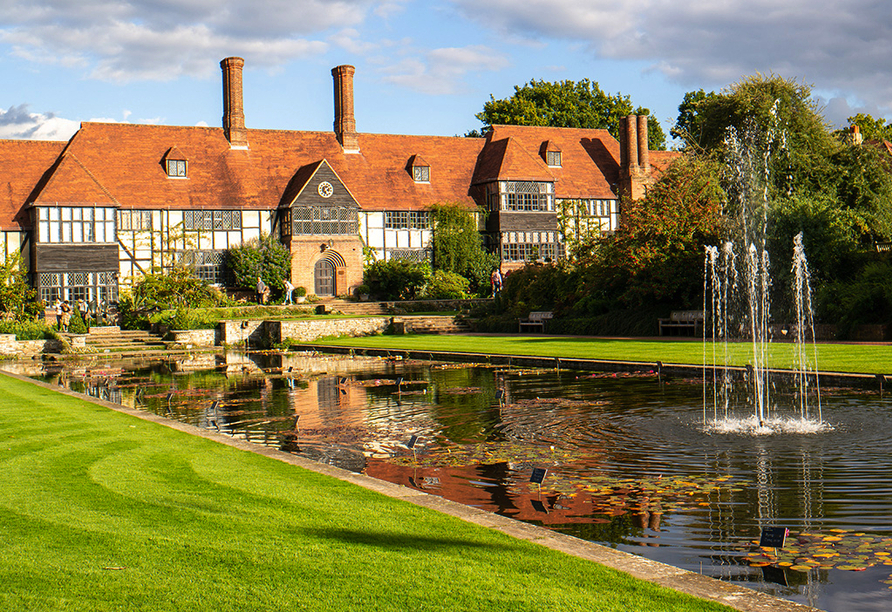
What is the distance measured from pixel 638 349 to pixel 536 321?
10.9 meters

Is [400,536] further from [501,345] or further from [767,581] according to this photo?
[501,345]

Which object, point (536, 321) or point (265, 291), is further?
point (265, 291)

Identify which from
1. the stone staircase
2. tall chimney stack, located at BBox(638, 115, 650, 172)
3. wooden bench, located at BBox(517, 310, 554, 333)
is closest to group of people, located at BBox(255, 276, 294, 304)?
the stone staircase

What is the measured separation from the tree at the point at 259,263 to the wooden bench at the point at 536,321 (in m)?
16.6

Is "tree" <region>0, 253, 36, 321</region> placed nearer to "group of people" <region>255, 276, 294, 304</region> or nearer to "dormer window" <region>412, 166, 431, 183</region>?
"group of people" <region>255, 276, 294, 304</region>

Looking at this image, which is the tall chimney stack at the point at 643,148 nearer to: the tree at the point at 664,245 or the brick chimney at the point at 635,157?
the brick chimney at the point at 635,157

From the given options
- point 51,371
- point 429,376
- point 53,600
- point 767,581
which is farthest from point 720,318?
point 53,600

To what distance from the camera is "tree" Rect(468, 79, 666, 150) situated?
69.3m

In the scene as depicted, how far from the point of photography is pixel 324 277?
48.0 meters

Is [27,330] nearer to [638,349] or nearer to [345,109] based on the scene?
[638,349]

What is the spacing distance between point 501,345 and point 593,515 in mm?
19158

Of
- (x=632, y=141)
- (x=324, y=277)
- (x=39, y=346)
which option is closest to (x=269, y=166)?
(x=324, y=277)

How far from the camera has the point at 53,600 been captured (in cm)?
467

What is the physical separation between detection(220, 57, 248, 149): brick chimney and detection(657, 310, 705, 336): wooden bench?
3028cm
